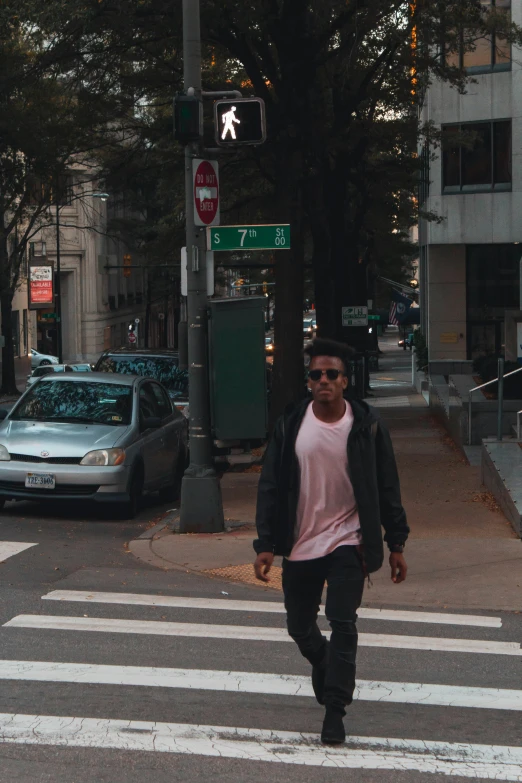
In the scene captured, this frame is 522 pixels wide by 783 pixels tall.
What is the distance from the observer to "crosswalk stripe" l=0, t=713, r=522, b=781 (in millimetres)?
5047

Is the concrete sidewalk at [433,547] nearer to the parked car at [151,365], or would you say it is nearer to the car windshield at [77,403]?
the car windshield at [77,403]

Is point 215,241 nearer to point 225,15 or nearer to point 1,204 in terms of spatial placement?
point 225,15

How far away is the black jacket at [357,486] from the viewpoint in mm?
5270


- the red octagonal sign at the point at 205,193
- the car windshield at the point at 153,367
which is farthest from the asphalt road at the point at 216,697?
the car windshield at the point at 153,367

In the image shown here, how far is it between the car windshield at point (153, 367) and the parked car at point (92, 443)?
15.3ft

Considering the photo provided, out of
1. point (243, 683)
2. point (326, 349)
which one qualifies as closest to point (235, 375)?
point (243, 683)

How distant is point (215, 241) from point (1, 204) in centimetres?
2649

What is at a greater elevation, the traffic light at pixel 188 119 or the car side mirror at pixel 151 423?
the traffic light at pixel 188 119

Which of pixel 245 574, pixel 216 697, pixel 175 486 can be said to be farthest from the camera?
pixel 175 486

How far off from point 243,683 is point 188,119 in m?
6.97

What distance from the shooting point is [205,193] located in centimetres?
1203

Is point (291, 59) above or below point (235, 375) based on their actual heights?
above

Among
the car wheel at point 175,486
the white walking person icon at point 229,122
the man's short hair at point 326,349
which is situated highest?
the white walking person icon at point 229,122

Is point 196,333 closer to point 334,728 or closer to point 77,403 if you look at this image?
point 77,403
